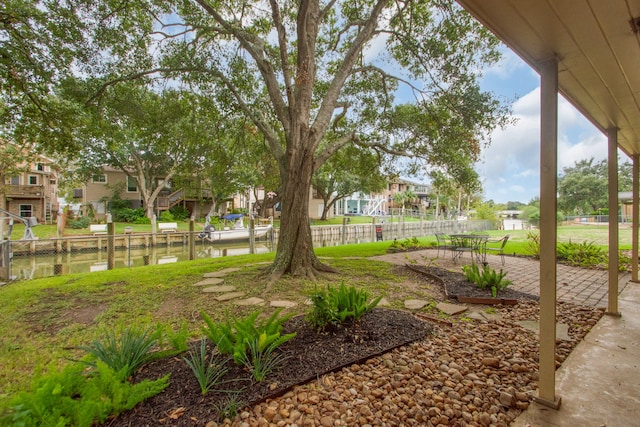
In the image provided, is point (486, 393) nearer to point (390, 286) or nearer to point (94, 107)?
point (390, 286)

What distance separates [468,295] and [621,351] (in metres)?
1.70

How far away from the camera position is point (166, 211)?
2416 cm

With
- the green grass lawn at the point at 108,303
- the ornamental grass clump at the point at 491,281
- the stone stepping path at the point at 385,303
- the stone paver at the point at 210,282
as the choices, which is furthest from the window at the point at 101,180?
the ornamental grass clump at the point at 491,281

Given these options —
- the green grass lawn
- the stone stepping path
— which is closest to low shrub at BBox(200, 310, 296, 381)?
the green grass lawn

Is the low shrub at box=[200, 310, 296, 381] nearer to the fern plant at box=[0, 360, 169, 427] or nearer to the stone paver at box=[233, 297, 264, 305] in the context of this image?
the fern plant at box=[0, 360, 169, 427]

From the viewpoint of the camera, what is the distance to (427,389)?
78.6 inches

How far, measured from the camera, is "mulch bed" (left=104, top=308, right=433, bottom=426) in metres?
1.71

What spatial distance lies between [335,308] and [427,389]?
1.07 m

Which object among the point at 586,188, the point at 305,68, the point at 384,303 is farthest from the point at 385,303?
the point at 586,188

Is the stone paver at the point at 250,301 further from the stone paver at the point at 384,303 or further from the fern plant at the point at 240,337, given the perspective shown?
the fern plant at the point at 240,337

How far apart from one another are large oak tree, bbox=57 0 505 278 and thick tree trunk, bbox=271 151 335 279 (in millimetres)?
19

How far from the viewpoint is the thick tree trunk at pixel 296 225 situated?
5457 mm

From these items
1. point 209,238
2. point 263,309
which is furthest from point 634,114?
point 209,238

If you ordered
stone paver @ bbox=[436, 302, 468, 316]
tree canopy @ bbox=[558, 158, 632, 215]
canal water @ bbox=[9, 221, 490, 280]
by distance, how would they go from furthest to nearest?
tree canopy @ bbox=[558, 158, 632, 215] < canal water @ bbox=[9, 221, 490, 280] < stone paver @ bbox=[436, 302, 468, 316]
